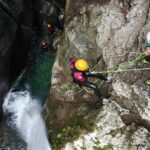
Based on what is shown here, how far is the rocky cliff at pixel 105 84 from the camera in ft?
43.4

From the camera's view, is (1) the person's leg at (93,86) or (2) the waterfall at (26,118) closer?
(1) the person's leg at (93,86)

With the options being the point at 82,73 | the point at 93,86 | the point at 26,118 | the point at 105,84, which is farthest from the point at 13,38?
the point at 93,86

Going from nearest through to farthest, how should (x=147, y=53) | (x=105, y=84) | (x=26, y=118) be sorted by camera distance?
(x=147, y=53) < (x=105, y=84) < (x=26, y=118)

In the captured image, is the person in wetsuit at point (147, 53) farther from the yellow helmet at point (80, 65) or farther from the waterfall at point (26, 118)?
the waterfall at point (26, 118)

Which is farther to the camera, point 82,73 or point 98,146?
point 82,73

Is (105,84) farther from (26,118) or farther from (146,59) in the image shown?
(26,118)

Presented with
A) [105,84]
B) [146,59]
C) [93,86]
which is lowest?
[105,84]

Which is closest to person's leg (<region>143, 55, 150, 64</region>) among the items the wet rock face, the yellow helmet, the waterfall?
the yellow helmet

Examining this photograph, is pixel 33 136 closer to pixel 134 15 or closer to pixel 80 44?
pixel 80 44

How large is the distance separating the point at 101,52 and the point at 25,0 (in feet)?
28.9

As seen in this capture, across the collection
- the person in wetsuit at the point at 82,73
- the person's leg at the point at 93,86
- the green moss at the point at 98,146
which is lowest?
the green moss at the point at 98,146

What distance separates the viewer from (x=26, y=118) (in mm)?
18562

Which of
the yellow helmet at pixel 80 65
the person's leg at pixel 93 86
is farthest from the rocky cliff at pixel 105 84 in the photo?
the yellow helmet at pixel 80 65

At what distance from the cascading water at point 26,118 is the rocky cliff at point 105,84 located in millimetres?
1234
